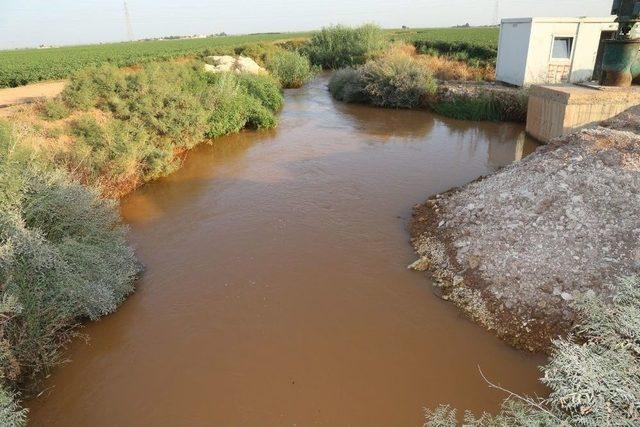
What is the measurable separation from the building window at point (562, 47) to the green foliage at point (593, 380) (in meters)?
14.6

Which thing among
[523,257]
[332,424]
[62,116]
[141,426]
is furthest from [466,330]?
[62,116]

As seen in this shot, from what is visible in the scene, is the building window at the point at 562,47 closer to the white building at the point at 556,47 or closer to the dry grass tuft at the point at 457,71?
the white building at the point at 556,47

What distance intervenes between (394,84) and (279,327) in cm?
1479

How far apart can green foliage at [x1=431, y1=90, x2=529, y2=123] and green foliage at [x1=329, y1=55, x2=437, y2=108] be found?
1.47 meters

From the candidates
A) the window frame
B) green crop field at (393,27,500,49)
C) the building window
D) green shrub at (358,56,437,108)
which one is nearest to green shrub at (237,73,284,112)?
green shrub at (358,56,437,108)

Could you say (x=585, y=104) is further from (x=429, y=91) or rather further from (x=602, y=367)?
(x=602, y=367)

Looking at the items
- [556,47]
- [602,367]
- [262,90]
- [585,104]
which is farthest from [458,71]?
[602,367]

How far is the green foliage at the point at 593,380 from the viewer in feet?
12.3

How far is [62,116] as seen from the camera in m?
10.7

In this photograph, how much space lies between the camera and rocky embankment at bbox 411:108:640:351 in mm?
5527

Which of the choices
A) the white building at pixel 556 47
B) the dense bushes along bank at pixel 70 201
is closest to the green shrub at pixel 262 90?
the dense bushes along bank at pixel 70 201

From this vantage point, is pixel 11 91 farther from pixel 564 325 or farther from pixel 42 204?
pixel 564 325

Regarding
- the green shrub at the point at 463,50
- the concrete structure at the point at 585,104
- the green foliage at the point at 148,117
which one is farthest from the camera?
the green shrub at the point at 463,50

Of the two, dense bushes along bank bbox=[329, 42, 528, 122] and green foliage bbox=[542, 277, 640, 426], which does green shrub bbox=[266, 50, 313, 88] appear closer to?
dense bushes along bank bbox=[329, 42, 528, 122]
